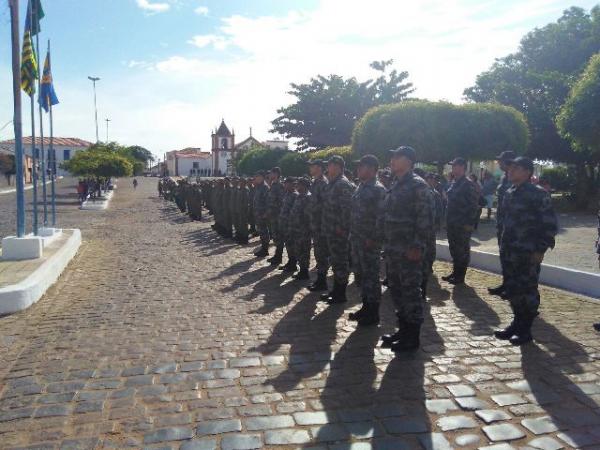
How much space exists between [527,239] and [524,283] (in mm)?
423

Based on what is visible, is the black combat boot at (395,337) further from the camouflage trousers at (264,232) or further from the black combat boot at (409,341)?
the camouflage trousers at (264,232)

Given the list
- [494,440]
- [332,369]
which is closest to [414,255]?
[332,369]

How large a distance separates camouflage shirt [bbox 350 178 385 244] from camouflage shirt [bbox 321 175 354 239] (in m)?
0.74

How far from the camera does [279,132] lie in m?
45.0

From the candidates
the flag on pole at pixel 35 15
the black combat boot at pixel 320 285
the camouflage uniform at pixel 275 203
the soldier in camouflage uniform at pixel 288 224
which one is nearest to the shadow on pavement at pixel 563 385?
the black combat boot at pixel 320 285

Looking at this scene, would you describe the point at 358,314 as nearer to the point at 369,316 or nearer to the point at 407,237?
the point at 369,316

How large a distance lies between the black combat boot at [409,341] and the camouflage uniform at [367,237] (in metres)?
0.81

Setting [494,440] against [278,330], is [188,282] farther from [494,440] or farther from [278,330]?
[494,440]

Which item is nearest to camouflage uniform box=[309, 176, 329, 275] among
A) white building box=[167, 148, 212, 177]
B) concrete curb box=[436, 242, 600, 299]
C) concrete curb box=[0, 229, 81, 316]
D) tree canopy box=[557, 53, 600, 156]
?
concrete curb box=[436, 242, 600, 299]

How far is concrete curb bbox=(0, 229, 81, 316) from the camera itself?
604cm

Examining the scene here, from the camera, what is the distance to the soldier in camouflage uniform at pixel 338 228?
638 centimetres

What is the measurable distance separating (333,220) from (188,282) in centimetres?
275

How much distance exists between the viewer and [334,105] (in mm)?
44031

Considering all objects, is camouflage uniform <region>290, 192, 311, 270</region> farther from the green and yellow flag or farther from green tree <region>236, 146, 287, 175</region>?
green tree <region>236, 146, 287, 175</region>
